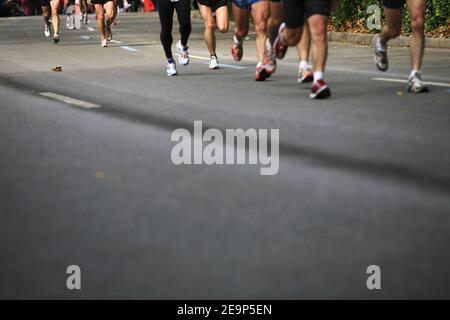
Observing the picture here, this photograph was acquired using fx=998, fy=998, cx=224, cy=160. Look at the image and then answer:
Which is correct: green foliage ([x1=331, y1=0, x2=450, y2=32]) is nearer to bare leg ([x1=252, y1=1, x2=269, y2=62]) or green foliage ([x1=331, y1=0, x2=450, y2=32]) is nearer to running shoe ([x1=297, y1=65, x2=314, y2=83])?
bare leg ([x1=252, y1=1, x2=269, y2=62])

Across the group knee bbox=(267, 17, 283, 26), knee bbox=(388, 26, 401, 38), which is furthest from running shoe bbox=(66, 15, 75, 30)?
knee bbox=(388, 26, 401, 38)

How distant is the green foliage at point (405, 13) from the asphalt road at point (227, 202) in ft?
28.4

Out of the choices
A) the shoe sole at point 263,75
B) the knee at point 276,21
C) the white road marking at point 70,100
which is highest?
the knee at point 276,21

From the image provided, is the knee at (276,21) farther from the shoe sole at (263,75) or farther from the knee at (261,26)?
the shoe sole at (263,75)

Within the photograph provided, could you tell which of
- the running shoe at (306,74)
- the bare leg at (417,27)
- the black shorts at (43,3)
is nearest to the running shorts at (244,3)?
the running shoe at (306,74)

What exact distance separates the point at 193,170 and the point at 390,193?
1.22m

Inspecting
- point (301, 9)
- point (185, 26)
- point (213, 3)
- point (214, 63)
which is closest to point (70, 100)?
point (301, 9)

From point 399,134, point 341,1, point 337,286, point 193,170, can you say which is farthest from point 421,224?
point 341,1

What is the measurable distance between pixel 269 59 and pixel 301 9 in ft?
6.20

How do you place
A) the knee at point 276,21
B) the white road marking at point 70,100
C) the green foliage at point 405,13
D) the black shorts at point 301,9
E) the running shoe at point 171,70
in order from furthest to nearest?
the green foliage at point 405,13 → the running shoe at point 171,70 → the knee at point 276,21 → the white road marking at point 70,100 → the black shorts at point 301,9

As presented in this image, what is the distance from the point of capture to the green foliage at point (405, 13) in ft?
57.0

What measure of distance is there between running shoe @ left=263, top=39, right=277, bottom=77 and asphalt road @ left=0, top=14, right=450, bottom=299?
1.45m

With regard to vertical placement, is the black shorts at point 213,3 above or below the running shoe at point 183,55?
above

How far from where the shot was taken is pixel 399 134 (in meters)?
6.69
